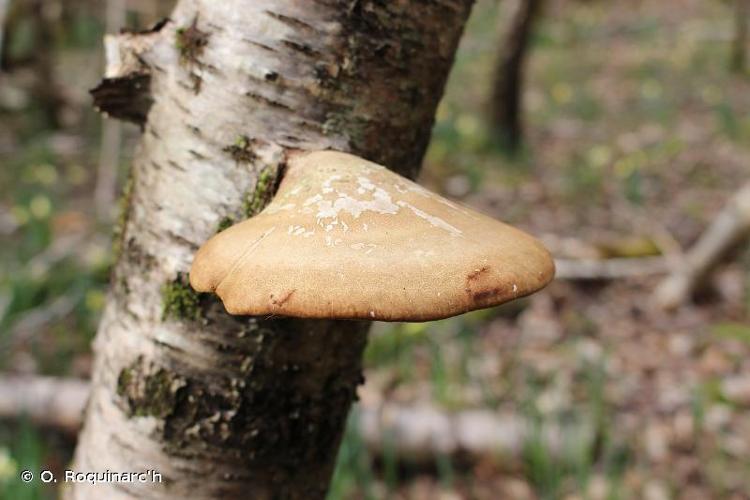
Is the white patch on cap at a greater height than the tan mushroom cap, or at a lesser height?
greater

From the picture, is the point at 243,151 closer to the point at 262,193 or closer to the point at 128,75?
the point at 262,193

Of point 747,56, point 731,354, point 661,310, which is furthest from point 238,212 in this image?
point 747,56

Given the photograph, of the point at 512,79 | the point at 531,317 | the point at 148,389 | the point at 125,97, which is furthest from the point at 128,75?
the point at 512,79

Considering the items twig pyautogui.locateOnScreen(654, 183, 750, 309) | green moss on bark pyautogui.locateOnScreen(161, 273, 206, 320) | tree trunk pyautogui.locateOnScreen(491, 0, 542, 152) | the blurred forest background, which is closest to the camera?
green moss on bark pyautogui.locateOnScreen(161, 273, 206, 320)

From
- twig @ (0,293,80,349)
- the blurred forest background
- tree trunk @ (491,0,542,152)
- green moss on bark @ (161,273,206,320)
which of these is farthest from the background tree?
green moss on bark @ (161,273,206,320)

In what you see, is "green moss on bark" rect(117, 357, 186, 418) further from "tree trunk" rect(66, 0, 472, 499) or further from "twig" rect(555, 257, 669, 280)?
"twig" rect(555, 257, 669, 280)

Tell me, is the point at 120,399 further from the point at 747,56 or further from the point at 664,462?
the point at 747,56
